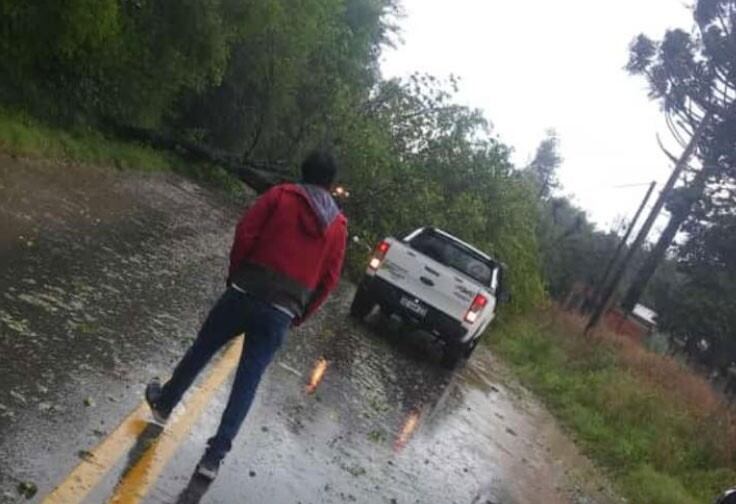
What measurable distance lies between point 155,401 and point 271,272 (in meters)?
1.21

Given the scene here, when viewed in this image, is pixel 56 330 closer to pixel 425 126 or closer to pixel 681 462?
pixel 681 462

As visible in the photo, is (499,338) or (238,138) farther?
(238,138)

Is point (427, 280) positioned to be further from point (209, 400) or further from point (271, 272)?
point (271, 272)

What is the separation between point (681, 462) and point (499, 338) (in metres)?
8.11

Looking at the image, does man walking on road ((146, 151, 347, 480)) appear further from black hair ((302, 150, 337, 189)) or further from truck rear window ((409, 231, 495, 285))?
truck rear window ((409, 231, 495, 285))

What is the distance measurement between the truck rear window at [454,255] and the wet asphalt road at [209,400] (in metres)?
1.46

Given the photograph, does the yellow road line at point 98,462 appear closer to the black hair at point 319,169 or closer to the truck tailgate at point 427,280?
the black hair at point 319,169

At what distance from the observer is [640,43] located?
35.5 meters

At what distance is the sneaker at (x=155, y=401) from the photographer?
554 cm

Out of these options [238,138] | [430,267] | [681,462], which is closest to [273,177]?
[238,138]

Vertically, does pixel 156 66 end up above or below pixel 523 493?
above

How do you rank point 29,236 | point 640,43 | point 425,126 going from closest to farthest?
point 29,236
point 425,126
point 640,43

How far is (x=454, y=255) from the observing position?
14.5 m

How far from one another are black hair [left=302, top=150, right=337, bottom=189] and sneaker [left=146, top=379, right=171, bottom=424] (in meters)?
1.61
